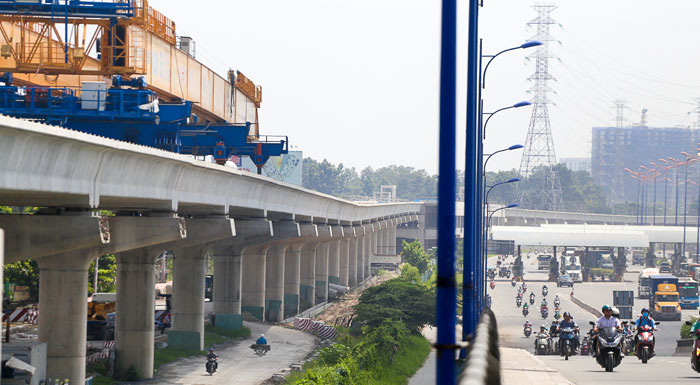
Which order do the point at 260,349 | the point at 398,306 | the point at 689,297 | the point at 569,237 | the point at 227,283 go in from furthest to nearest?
the point at 569,237 < the point at 689,297 < the point at 398,306 < the point at 227,283 < the point at 260,349


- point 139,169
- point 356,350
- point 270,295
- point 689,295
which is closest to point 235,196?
point 356,350

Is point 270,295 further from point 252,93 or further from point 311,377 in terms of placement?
point 311,377

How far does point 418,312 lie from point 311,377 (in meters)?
34.0

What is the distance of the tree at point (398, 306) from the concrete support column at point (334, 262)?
46639mm

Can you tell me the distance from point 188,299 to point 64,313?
801 inches

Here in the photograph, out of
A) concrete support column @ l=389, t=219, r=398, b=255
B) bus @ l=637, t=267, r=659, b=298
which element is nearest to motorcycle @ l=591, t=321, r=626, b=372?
bus @ l=637, t=267, r=659, b=298

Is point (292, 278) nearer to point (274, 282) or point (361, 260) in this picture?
point (274, 282)

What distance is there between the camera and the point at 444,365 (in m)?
8.98

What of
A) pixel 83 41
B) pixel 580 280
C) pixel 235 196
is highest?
pixel 83 41

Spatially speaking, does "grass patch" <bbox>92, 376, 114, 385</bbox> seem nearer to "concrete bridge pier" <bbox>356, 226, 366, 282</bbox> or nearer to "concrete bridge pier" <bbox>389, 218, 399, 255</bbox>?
"concrete bridge pier" <bbox>356, 226, 366, 282</bbox>

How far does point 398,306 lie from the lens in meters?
71.5

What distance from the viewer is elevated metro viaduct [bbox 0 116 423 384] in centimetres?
2942

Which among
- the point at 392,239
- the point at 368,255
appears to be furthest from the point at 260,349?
the point at 392,239

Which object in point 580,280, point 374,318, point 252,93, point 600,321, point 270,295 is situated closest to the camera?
point 600,321
